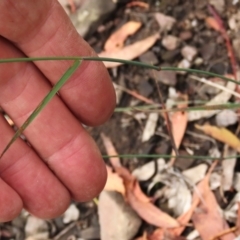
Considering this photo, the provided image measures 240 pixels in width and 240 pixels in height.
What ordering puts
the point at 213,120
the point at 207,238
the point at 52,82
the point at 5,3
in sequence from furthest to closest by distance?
the point at 213,120
the point at 207,238
the point at 52,82
the point at 5,3

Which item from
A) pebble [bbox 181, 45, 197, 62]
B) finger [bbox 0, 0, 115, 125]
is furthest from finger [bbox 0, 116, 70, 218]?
pebble [bbox 181, 45, 197, 62]

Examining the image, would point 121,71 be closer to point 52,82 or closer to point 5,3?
point 52,82

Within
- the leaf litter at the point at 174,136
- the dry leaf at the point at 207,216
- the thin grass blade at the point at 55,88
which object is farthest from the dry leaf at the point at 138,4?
the thin grass blade at the point at 55,88

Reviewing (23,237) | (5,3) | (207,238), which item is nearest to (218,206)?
(207,238)

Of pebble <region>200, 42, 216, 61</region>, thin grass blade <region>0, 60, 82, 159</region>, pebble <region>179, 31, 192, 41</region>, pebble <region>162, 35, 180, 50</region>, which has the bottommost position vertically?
pebble <region>200, 42, 216, 61</region>

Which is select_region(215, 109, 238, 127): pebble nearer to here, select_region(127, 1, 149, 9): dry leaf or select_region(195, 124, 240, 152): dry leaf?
select_region(195, 124, 240, 152): dry leaf

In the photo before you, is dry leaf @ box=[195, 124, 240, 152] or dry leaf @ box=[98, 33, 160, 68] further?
dry leaf @ box=[98, 33, 160, 68]

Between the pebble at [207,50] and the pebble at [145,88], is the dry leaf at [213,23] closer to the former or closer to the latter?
the pebble at [207,50]
